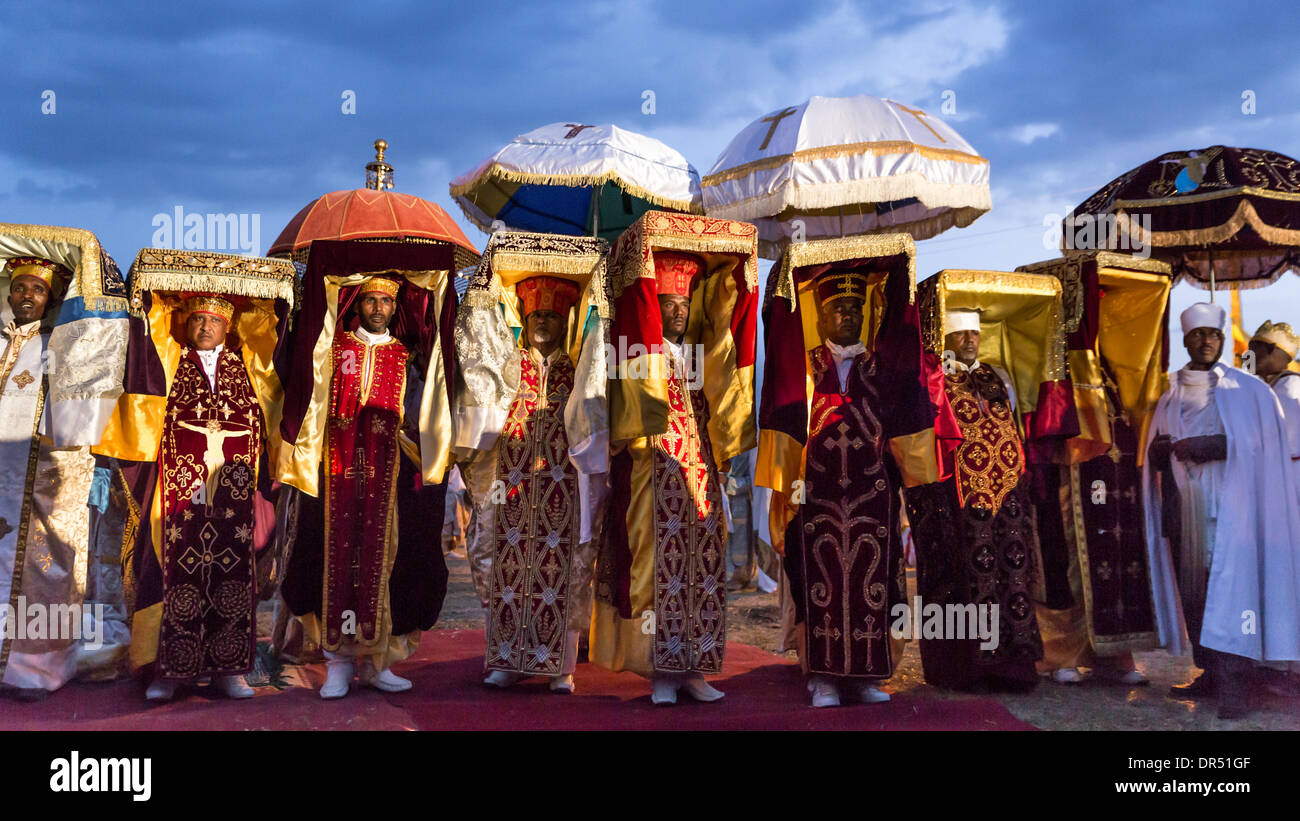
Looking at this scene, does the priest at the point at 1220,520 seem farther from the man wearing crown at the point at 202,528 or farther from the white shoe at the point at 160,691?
the white shoe at the point at 160,691

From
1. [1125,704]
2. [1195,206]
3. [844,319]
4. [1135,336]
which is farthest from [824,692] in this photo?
[1195,206]

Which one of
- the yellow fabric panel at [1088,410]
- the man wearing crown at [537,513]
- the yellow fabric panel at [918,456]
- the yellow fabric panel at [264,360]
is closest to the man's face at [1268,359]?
the yellow fabric panel at [1088,410]

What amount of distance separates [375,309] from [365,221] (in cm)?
273

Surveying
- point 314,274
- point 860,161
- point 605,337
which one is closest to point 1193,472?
point 860,161

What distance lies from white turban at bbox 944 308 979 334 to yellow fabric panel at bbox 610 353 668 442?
1.88 meters

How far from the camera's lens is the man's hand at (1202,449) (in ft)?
18.6

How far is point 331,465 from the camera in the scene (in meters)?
5.35

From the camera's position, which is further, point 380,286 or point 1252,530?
point 1252,530

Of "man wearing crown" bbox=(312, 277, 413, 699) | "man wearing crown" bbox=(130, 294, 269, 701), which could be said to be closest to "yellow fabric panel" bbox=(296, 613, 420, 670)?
"man wearing crown" bbox=(312, 277, 413, 699)

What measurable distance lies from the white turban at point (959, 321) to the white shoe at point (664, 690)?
263 centimetres

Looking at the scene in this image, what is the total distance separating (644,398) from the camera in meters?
5.10
